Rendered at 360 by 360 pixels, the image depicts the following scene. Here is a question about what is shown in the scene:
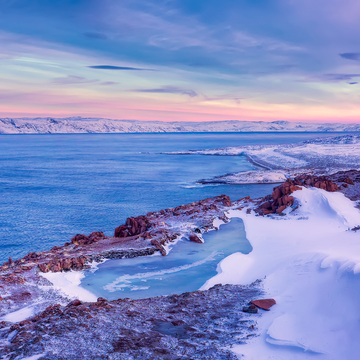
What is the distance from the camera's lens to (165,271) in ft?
51.5

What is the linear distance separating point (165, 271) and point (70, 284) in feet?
14.2

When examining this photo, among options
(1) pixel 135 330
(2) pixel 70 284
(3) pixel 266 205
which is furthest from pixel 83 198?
(1) pixel 135 330

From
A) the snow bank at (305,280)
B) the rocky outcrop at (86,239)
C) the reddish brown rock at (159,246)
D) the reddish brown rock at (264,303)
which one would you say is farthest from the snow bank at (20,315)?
the rocky outcrop at (86,239)

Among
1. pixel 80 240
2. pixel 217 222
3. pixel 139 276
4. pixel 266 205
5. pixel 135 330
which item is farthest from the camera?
pixel 266 205

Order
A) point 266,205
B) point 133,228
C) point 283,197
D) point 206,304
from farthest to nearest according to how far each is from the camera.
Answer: point 266,205 < point 283,197 < point 133,228 < point 206,304

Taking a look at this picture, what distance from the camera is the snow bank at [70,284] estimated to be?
13070 mm

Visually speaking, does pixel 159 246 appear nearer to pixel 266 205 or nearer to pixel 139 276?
pixel 139 276

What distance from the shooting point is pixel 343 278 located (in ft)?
35.6

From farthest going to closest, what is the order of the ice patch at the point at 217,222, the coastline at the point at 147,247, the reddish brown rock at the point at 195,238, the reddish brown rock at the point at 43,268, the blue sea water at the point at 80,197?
1. the blue sea water at the point at 80,197
2. the ice patch at the point at 217,222
3. the reddish brown rock at the point at 195,238
4. the reddish brown rock at the point at 43,268
5. the coastline at the point at 147,247

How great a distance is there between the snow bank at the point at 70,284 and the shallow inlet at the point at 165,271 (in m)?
0.30

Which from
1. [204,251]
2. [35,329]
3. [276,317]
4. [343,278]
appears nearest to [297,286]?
[343,278]

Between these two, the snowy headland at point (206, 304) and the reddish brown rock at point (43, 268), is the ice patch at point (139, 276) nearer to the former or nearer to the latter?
the snowy headland at point (206, 304)

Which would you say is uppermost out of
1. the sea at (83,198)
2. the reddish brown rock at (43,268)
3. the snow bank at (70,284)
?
the reddish brown rock at (43,268)

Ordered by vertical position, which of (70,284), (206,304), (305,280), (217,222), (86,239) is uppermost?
(305,280)
